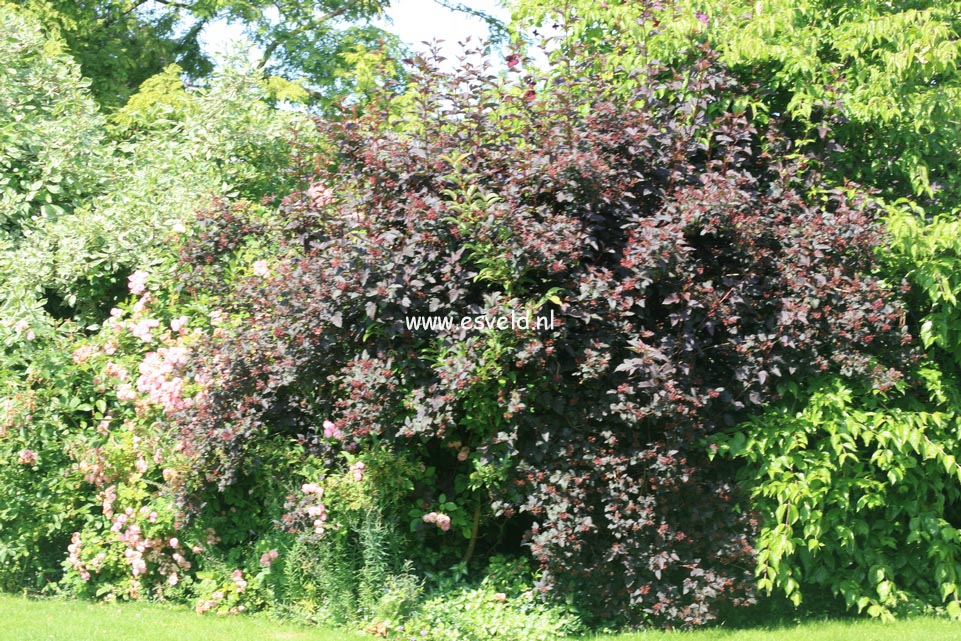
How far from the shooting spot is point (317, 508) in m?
5.59

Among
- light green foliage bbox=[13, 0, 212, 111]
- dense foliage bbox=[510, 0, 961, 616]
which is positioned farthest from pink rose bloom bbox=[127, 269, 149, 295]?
light green foliage bbox=[13, 0, 212, 111]

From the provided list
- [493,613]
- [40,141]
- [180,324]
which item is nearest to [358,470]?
[493,613]

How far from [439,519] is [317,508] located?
74 centimetres

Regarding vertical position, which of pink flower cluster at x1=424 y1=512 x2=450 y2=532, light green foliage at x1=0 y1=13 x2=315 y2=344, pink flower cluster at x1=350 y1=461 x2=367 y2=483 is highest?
light green foliage at x1=0 y1=13 x2=315 y2=344

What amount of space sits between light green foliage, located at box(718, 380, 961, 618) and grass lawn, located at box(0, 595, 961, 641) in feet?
0.71

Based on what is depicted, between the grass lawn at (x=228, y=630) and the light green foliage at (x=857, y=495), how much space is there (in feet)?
0.71

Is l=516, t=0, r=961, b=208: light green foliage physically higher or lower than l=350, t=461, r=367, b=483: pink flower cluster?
higher

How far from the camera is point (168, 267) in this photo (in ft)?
23.2

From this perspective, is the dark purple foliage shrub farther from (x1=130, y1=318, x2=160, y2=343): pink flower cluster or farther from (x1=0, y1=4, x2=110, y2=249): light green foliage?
(x1=0, y1=4, x2=110, y2=249): light green foliage

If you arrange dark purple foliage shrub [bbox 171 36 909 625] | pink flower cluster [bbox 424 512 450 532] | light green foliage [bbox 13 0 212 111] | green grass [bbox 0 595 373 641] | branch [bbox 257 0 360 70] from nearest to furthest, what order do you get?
1. dark purple foliage shrub [bbox 171 36 909 625]
2. green grass [bbox 0 595 373 641]
3. pink flower cluster [bbox 424 512 450 532]
4. light green foliage [bbox 13 0 212 111]
5. branch [bbox 257 0 360 70]

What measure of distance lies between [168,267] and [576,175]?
344 centimetres

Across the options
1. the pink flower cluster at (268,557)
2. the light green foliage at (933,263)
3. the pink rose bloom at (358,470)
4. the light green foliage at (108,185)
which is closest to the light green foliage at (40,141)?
the light green foliage at (108,185)

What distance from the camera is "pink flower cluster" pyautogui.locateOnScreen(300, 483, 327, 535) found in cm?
559

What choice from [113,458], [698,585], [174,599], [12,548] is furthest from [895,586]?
[12,548]
